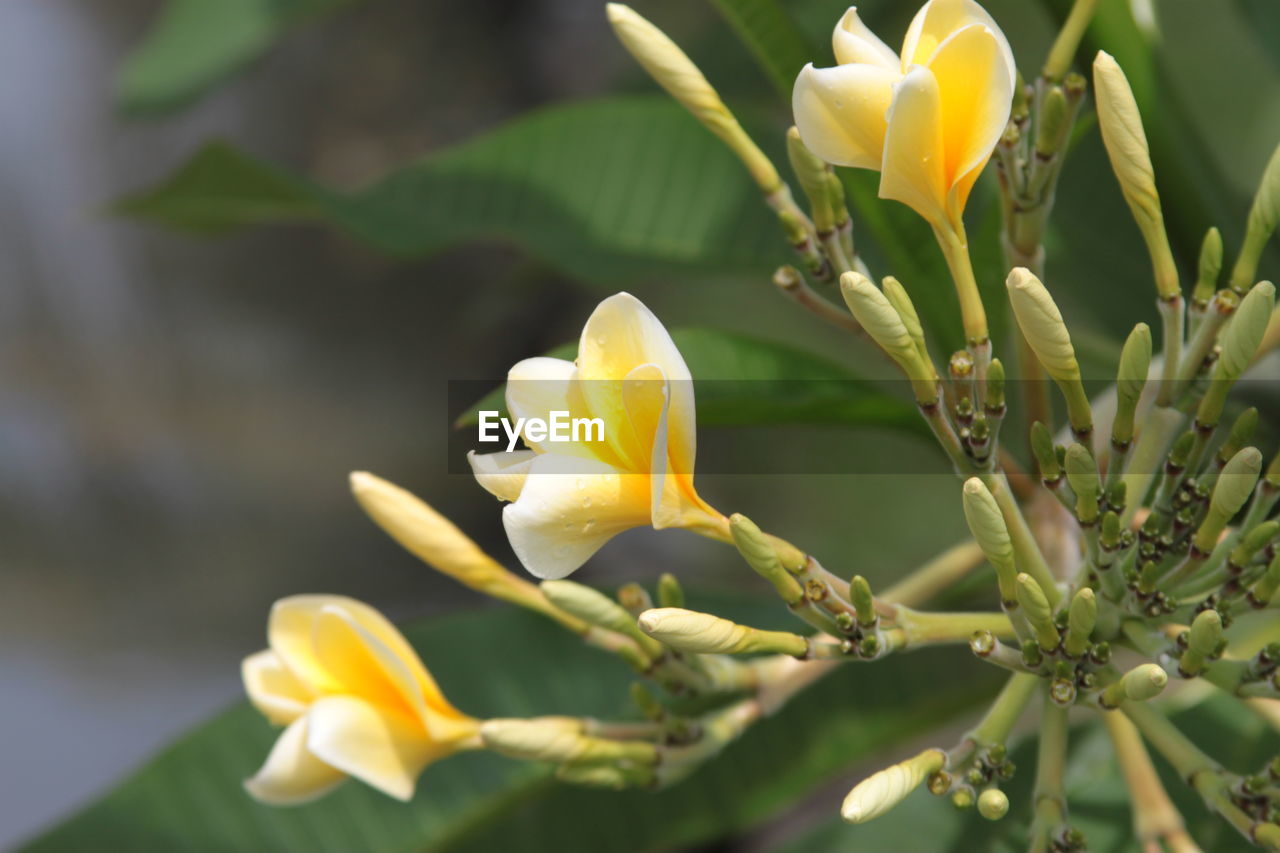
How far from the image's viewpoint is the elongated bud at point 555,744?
1.41 feet

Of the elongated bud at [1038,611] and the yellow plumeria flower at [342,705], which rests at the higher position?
the elongated bud at [1038,611]

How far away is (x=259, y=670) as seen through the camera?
48 centimetres

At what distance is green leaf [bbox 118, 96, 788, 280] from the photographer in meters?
0.73

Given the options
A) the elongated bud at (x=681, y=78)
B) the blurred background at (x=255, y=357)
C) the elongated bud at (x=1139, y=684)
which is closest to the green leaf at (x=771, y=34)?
the elongated bud at (x=681, y=78)

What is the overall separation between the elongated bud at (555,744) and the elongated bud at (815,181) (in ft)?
0.73

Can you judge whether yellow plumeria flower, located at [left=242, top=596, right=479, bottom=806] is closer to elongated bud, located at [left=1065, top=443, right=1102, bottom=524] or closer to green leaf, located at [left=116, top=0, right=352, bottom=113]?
elongated bud, located at [left=1065, top=443, right=1102, bottom=524]

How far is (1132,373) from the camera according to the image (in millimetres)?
361

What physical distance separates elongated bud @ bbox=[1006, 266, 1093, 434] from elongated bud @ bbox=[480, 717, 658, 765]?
22 cm

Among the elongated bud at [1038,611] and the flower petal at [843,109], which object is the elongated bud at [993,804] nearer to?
the elongated bud at [1038,611]

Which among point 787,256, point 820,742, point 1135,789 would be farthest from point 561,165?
point 1135,789

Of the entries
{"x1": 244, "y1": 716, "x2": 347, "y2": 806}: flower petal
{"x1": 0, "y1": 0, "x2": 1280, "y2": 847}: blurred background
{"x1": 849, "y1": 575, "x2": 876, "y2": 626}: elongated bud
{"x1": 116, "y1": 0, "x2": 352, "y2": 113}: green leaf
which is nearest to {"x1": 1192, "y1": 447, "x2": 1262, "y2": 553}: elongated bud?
{"x1": 849, "y1": 575, "x2": 876, "y2": 626}: elongated bud

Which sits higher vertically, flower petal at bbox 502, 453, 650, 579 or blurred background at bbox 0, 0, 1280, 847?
flower petal at bbox 502, 453, 650, 579

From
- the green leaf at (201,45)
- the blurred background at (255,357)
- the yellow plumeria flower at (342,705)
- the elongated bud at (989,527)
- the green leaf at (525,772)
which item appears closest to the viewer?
the elongated bud at (989,527)

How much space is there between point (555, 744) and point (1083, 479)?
0.22 metres
